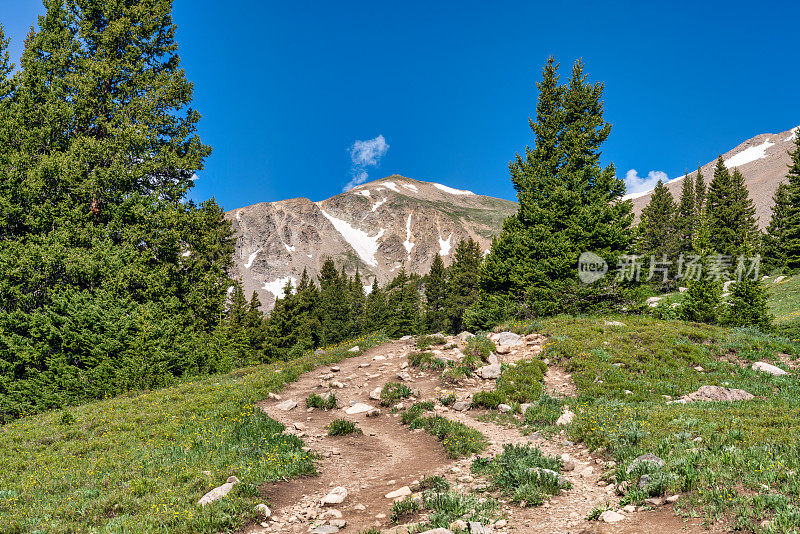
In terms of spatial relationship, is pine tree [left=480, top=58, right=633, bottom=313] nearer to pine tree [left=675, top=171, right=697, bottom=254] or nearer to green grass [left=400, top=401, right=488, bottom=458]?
green grass [left=400, top=401, right=488, bottom=458]

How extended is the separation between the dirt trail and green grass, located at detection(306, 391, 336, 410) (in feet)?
0.72

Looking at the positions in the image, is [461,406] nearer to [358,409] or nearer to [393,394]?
[393,394]

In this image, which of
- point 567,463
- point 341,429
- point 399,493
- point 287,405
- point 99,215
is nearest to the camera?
point 399,493

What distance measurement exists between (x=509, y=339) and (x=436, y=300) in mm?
47909

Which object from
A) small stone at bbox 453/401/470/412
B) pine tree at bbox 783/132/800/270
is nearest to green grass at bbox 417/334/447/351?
small stone at bbox 453/401/470/412

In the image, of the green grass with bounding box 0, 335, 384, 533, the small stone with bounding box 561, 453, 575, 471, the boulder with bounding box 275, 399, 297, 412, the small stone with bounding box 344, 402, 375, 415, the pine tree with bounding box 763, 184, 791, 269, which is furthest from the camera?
the pine tree with bounding box 763, 184, 791, 269

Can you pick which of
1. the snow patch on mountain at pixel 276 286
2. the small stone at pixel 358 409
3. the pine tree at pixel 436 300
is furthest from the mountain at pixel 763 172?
the snow patch on mountain at pixel 276 286

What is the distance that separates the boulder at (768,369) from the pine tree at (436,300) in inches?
1818

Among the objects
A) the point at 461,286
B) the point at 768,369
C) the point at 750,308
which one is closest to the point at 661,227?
the point at 461,286

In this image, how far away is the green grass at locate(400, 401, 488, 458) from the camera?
877 cm

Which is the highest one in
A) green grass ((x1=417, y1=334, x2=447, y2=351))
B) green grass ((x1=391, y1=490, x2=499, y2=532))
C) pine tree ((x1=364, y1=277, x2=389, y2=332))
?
green grass ((x1=417, y1=334, x2=447, y2=351))

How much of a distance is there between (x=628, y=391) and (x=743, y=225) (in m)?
66.0

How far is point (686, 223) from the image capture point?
64.2 metres

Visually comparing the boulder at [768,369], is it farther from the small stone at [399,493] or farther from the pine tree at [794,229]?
the pine tree at [794,229]
